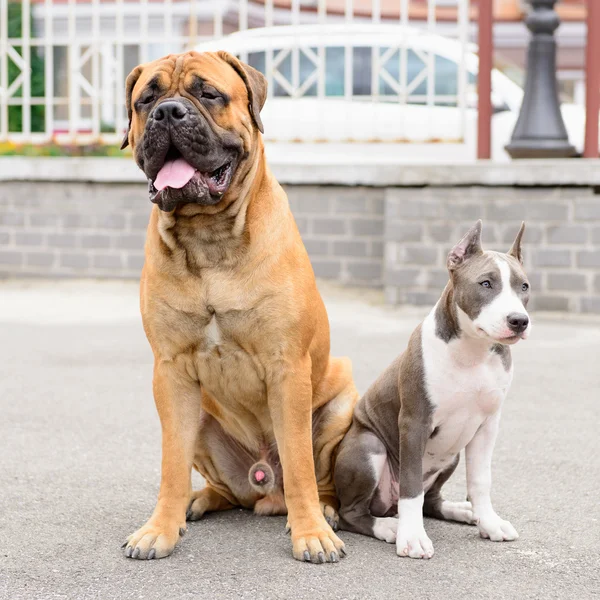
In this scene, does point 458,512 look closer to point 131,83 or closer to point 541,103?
point 131,83

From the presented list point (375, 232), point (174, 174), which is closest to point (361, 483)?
point (174, 174)

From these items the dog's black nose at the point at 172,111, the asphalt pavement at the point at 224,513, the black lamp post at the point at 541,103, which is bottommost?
the asphalt pavement at the point at 224,513

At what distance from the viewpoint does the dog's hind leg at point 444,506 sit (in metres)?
4.02

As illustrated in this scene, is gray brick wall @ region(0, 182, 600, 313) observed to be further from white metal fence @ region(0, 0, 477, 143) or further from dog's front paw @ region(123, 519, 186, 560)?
dog's front paw @ region(123, 519, 186, 560)

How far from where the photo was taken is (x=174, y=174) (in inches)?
143

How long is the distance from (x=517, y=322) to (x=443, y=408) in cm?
45

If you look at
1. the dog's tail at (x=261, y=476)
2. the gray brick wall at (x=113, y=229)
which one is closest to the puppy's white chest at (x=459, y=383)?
the dog's tail at (x=261, y=476)

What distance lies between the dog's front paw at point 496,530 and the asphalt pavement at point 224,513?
0.14 feet

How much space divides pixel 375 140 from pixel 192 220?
6424 mm

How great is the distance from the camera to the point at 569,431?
18.4 ft

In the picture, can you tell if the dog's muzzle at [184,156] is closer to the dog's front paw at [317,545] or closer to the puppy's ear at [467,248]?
the puppy's ear at [467,248]

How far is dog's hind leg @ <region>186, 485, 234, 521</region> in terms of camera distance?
4070 mm

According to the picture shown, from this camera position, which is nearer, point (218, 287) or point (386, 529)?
point (218, 287)

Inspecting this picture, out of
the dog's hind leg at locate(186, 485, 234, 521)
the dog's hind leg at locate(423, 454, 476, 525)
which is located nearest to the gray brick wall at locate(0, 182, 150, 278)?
the dog's hind leg at locate(186, 485, 234, 521)
